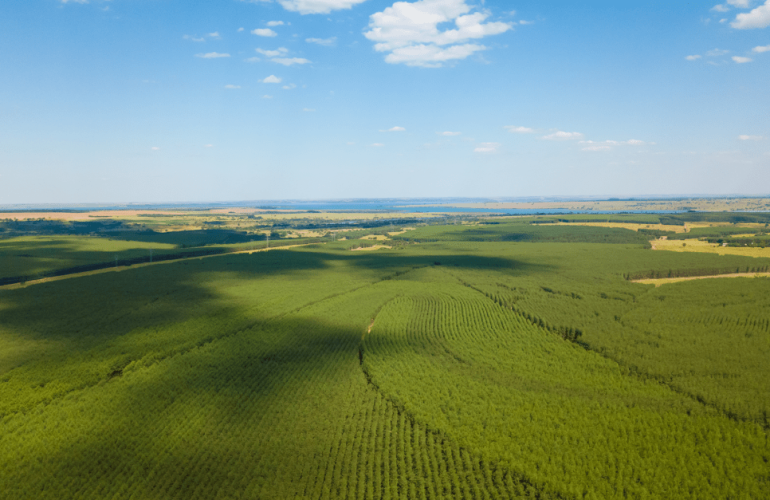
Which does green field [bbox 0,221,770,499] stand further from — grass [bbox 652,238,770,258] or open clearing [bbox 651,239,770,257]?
open clearing [bbox 651,239,770,257]

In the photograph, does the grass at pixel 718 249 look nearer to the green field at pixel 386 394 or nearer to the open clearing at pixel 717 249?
the open clearing at pixel 717 249

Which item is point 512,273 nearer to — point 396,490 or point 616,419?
point 616,419

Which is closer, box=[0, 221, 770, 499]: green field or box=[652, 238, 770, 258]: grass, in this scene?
box=[0, 221, 770, 499]: green field

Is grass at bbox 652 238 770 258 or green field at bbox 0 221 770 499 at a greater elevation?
grass at bbox 652 238 770 258

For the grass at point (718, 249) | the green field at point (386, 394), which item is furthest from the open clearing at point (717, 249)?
the green field at point (386, 394)

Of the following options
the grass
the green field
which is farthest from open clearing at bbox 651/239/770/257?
the green field

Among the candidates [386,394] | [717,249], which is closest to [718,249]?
[717,249]

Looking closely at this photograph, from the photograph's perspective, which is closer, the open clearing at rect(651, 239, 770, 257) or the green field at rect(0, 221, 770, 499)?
the green field at rect(0, 221, 770, 499)

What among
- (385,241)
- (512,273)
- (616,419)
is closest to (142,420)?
(616,419)
